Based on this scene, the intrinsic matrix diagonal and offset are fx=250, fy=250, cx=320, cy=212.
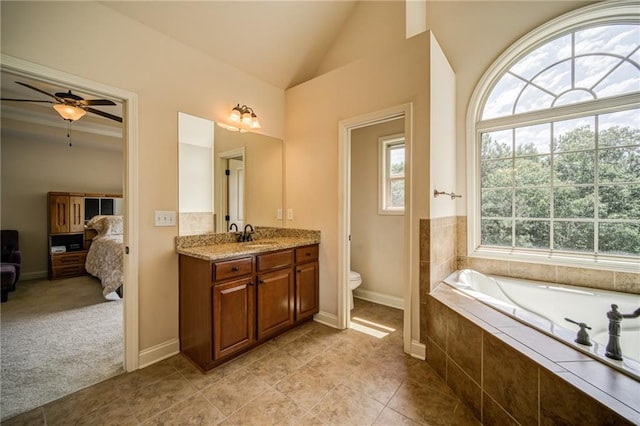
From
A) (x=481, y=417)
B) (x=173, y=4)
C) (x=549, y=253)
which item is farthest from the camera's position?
(x=549, y=253)

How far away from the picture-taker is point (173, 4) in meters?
1.95

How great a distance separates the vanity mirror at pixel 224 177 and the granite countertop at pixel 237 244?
79 mm

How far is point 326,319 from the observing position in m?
2.71

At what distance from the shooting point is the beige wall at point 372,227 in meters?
3.25

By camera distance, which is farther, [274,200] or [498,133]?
[274,200]

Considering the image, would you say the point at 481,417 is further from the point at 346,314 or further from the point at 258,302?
the point at 258,302

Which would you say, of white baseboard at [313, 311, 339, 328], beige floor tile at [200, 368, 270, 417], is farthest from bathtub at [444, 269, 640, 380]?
beige floor tile at [200, 368, 270, 417]

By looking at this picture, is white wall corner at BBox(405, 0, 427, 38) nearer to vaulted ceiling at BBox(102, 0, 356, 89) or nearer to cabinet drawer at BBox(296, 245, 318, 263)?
vaulted ceiling at BBox(102, 0, 356, 89)

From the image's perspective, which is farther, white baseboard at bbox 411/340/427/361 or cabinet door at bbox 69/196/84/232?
cabinet door at bbox 69/196/84/232

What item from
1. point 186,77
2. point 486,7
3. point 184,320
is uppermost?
point 486,7

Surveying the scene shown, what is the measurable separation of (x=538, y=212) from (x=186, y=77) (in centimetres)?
358

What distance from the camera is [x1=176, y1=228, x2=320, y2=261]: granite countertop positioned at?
6.42 ft

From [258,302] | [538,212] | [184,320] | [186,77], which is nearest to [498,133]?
[538,212]

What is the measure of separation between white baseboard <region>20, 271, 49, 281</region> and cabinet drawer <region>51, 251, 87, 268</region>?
16.8 inches
